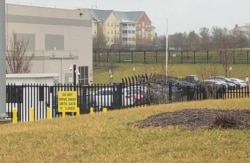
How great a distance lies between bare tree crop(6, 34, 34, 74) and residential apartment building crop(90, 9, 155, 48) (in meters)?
87.8

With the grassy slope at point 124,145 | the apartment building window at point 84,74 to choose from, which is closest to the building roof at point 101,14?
the apartment building window at point 84,74

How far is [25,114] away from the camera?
2002 cm

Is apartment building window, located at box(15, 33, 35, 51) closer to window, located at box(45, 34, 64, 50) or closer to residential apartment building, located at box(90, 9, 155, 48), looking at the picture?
window, located at box(45, 34, 64, 50)

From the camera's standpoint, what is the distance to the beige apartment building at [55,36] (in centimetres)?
6212

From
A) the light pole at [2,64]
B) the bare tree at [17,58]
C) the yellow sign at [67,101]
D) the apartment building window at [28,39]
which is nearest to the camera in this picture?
the light pole at [2,64]

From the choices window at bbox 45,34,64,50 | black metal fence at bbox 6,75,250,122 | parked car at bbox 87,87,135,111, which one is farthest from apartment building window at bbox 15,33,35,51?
black metal fence at bbox 6,75,250,122

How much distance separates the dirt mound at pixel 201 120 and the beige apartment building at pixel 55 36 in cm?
4754

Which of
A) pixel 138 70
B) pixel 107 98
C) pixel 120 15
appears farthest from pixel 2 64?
pixel 120 15

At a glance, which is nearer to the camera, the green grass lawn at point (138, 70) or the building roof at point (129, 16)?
the green grass lawn at point (138, 70)

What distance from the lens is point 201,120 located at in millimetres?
10305

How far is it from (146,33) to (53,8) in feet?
393

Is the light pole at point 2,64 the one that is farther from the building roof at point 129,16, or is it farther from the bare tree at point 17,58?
the building roof at point 129,16

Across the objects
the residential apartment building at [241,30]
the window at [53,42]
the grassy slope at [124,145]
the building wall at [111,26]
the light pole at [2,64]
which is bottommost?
the grassy slope at [124,145]

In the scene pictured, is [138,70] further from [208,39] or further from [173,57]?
[208,39]
